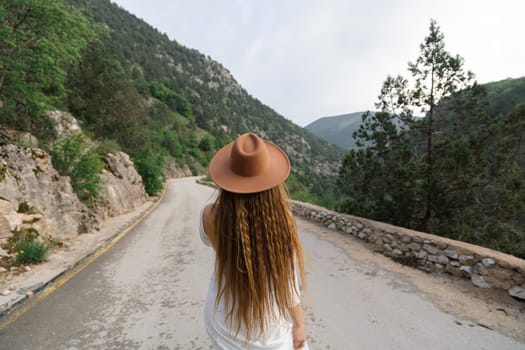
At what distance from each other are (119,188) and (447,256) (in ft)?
38.3

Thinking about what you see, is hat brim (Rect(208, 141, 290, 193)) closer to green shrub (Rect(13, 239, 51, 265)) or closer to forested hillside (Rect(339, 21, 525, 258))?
green shrub (Rect(13, 239, 51, 265))

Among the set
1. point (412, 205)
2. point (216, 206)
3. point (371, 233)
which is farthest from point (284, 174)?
point (412, 205)

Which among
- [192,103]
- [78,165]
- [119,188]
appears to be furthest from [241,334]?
[192,103]

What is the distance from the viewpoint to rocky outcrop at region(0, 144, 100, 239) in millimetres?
4930

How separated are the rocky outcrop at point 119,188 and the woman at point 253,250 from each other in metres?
9.13

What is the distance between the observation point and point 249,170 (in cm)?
115

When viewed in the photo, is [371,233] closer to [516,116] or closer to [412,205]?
[412,205]

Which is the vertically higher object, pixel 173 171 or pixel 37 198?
pixel 173 171

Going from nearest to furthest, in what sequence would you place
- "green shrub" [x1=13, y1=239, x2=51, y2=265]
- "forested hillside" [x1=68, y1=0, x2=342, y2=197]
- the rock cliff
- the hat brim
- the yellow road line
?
the hat brim < the yellow road line < "green shrub" [x1=13, y1=239, x2=51, y2=265] < the rock cliff < "forested hillside" [x1=68, y1=0, x2=342, y2=197]

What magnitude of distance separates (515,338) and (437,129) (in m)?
5.34

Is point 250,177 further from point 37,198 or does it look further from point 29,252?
point 37,198

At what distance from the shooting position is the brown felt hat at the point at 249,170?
1.14 m

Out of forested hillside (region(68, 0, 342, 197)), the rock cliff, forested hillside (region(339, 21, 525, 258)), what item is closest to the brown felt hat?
the rock cliff

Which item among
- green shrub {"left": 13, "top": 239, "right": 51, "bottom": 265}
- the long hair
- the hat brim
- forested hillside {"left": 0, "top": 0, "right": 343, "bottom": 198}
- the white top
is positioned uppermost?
forested hillside {"left": 0, "top": 0, "right": 343, "bottom": 198}
